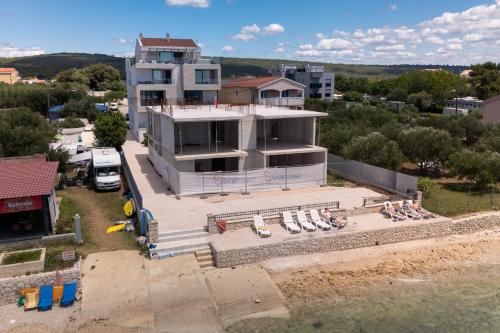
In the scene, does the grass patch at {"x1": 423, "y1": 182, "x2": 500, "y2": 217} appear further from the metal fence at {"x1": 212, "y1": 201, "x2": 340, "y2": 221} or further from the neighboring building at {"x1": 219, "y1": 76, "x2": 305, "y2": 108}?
the neighboring building at {"x1": 219, "y1": 76, "x2": 305, "y2": 108}

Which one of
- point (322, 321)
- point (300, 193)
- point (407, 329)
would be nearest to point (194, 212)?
point (300, 193)

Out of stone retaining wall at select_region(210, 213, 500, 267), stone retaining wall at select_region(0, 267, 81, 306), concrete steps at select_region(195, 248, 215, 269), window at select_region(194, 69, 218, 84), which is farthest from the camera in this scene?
window at select_region(194, 69, 218, 84)

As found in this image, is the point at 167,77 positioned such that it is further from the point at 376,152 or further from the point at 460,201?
the point at 460,201

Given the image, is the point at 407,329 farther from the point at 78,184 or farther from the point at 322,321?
the point at 78,184

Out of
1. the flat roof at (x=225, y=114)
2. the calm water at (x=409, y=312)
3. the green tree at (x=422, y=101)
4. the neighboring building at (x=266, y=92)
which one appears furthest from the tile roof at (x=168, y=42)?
the green tree at (x=422, y=101)

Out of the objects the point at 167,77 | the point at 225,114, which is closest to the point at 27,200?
the point at 225,114

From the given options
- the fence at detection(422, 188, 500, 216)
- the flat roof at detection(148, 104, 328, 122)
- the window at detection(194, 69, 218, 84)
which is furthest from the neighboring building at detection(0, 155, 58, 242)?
the window at detection(194, 69, 218, 84)

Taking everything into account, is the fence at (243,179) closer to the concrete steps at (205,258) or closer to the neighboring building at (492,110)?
the concrete steps at (205,258)

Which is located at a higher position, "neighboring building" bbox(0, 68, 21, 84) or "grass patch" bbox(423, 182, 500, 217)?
"neighboring building" bbox(0, 68, 21, 84)
